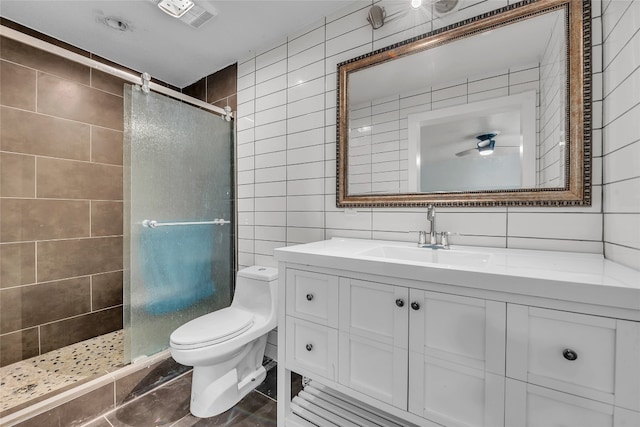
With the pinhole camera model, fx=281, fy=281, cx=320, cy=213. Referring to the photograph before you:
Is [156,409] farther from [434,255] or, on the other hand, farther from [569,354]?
[569,354]

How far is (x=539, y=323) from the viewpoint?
2.51 ft

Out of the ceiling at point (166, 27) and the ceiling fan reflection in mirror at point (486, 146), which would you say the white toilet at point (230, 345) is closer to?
the ceiling fan reflection in mirror at point (486, 146)

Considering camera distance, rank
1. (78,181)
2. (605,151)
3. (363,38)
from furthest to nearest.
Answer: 1. (78,181)
2. (363,38)
3. (605,151)

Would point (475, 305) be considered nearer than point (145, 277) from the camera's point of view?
Yes

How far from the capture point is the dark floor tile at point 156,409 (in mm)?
1407

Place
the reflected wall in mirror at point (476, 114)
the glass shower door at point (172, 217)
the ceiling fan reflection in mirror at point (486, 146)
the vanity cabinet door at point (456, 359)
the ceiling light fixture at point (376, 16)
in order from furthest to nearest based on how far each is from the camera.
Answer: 1. the glass shower door at point (172, 217)
2. the ceiling light fixture at point (376, 16)
3. the ceiling fan reflection in mirror at point (486, 146)
4. the reflected wall in mirror at point (476, 114)
5. the vanity cabinet door at point (456, 359)

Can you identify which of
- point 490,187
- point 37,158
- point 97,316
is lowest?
point 97,316

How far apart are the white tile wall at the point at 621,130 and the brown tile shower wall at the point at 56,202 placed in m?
2.94

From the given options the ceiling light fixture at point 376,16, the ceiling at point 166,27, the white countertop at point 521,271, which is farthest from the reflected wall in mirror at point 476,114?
the ceiling at point 166,27

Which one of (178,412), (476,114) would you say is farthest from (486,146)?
(178,412)

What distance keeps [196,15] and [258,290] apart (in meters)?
1.74

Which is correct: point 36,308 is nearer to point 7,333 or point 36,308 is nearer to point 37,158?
point 7,333

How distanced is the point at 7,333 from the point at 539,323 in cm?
277

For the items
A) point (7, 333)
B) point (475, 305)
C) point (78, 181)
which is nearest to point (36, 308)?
point (7, 333)
